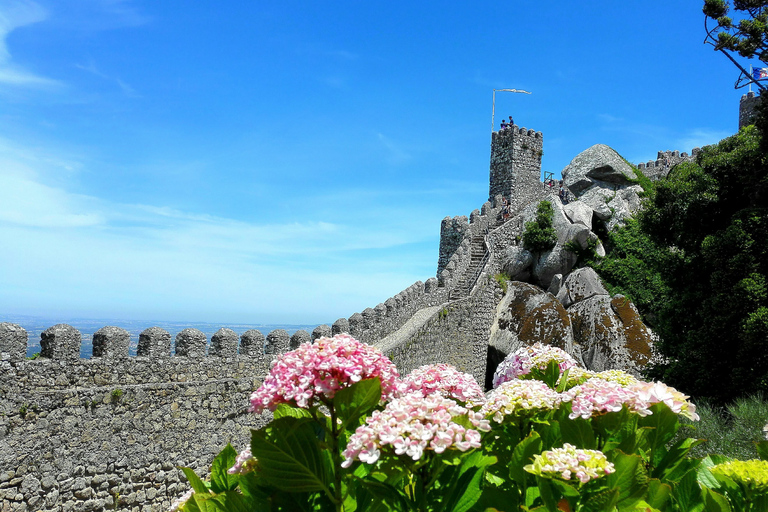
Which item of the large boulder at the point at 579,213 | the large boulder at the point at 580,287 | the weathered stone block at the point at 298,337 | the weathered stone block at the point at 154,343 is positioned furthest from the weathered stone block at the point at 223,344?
the large boulder at the point at 579,213

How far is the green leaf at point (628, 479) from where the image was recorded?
1626 mm

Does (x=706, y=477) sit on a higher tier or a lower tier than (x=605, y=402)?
lower

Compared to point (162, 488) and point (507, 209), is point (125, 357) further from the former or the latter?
point (507, 209)

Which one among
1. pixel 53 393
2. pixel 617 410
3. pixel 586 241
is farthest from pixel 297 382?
pixel 586 241

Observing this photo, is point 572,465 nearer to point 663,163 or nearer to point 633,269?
point 633,269

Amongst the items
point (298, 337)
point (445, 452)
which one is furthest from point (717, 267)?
point (445, 452)

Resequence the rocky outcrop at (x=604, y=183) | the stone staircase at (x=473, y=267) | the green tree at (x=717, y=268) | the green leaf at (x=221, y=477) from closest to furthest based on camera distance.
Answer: the green leaf at (x=221, y=477) → the green tree at (x=717, y=268) → the stone staircase at (x=473, y=267) → the rocky outcrop at (x=604, y=183)

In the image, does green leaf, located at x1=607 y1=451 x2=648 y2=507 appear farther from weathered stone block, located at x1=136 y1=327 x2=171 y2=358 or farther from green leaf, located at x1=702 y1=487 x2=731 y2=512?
weathered stone block, located at x1=136 y1=327 x2=171 y2=358

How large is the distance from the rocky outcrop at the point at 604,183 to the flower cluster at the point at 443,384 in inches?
834

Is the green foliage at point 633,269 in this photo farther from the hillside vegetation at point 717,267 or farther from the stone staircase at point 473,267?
the hillside vegetation at point 717,267

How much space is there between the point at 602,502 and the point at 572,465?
0.15m

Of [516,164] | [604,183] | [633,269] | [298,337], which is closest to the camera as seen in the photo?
[298,337]

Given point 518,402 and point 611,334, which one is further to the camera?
point 611,334

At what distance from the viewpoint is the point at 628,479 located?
1.64m
